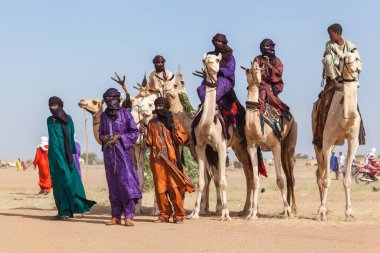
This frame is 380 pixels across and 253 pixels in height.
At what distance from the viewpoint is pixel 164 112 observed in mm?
12820

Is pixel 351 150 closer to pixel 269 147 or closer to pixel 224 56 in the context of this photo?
pixel 269 147

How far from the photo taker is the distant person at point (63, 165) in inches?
534

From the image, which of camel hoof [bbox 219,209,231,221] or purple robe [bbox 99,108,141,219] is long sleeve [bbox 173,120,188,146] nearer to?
purple robe [bbox 99,108,141,219]

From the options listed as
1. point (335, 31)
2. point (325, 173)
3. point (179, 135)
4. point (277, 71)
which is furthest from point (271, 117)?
point (335, 31)

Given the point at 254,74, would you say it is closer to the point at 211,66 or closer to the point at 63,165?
the point at 211,66

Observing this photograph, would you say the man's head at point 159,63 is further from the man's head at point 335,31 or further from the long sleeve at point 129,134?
the man's head at point 335,31

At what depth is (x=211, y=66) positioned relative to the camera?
13000 millimetres

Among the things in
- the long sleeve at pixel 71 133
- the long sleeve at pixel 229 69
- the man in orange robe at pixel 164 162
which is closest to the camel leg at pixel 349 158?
the long sleeve at pixel 229 69

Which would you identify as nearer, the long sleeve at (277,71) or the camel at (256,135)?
the camel at (256,135)

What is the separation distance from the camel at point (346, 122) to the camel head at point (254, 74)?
134cm

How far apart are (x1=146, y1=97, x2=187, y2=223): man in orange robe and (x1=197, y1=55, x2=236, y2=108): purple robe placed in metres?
0.92

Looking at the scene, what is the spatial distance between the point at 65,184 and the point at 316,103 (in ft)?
15.6

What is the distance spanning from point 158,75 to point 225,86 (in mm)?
1956

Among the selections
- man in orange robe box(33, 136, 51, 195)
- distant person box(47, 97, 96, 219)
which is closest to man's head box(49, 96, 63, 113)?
distant person box(47, 97, 96, 219)
